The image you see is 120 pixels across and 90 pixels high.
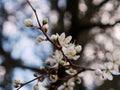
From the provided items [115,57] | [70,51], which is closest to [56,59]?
[70,51]

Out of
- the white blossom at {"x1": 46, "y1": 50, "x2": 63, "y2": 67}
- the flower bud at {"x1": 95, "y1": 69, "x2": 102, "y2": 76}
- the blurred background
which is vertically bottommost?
the flower bud at {"x1": 95, "y1": 69, "x2": 102, "y2": 76}

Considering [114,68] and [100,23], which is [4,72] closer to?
[100,23]

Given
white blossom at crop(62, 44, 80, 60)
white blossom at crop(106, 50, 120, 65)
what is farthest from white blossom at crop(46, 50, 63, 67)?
white blossom at crop(106, 50, 120, 65)

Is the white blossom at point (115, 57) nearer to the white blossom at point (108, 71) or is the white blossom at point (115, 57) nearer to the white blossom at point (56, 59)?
the white blossom at point (108, 71)

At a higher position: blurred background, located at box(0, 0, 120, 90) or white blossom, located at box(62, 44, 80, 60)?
blurred background, located at box(0, 0, 120, 90)

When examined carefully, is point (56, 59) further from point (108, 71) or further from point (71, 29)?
point (71, 29)

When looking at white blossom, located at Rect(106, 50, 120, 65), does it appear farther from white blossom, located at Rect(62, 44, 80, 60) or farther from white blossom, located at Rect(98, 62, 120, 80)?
white blossom, located at Rect(62, 44, 80, 60)

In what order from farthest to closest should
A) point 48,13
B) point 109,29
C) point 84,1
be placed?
1. point 48,13
2. point 84,1
3. point 109,29

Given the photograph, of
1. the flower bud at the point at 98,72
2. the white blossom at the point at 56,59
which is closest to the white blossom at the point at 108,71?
the flower bud at the point at 98,72

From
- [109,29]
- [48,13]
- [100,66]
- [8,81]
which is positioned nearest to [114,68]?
[100,66]

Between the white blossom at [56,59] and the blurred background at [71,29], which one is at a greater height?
the blurred background at [71,29]

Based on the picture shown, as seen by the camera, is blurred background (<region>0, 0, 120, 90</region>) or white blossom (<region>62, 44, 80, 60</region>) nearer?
white blossom (<region>62, 44, 80, 60</region>)
